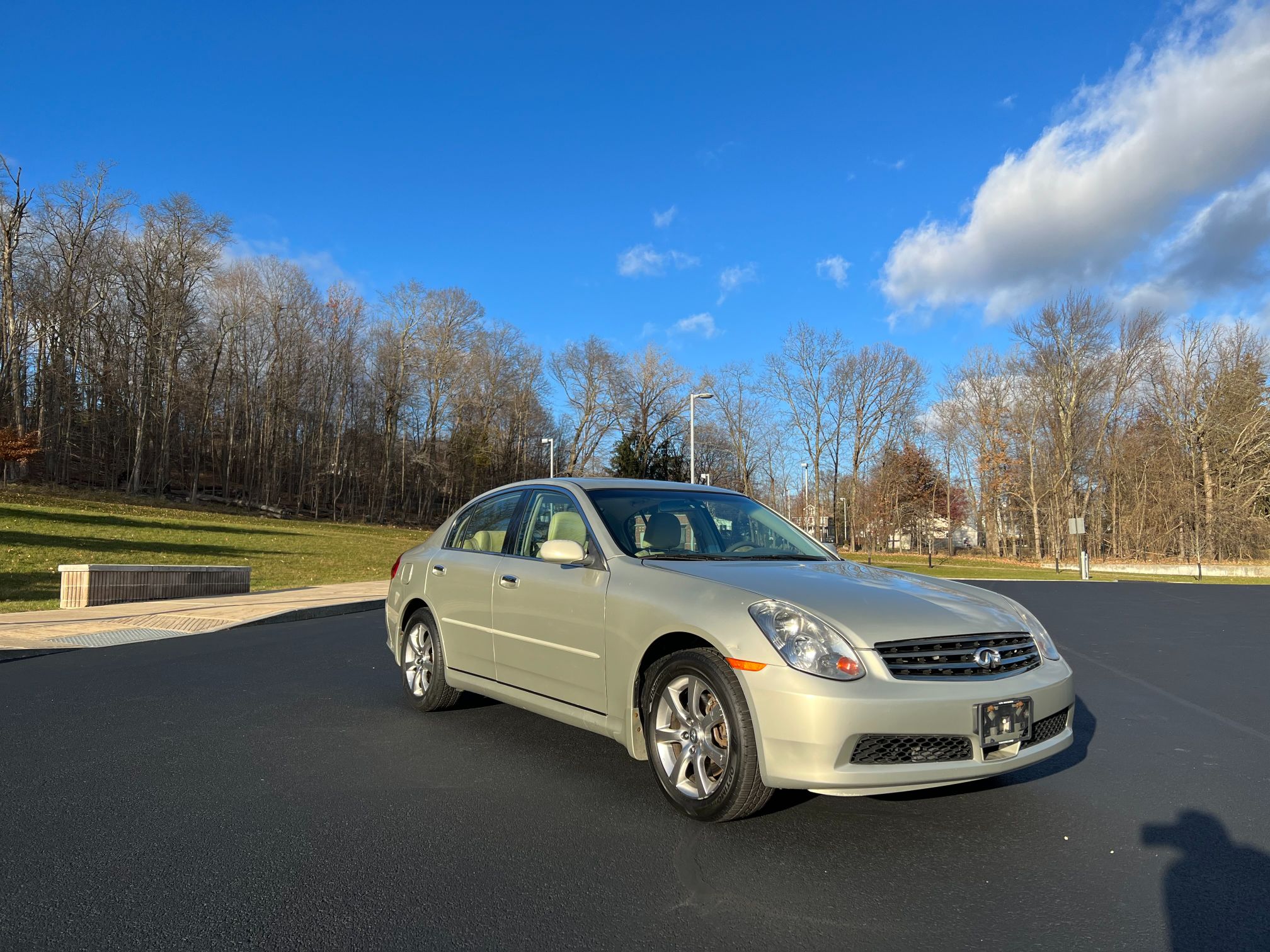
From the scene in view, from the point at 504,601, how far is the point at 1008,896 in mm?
3044

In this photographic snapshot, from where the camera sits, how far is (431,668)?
5891 mm

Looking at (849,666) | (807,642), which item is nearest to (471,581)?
(807,642)

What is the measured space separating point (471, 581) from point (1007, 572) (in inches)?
1393

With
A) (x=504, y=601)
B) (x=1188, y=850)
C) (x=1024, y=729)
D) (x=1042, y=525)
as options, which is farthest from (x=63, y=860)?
(x=1042, y=525)

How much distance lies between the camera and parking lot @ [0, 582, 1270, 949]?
275 centimetres

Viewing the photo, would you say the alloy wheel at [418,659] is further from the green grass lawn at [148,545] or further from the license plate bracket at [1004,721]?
the green grass lawn at [148,545]

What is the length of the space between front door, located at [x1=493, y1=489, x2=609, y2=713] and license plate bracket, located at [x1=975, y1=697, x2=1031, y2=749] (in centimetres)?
177

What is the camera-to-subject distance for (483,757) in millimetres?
4809

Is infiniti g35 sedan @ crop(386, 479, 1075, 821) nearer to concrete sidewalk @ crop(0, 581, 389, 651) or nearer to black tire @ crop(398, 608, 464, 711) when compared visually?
black tire @ crop(398, 608, 464, 711)

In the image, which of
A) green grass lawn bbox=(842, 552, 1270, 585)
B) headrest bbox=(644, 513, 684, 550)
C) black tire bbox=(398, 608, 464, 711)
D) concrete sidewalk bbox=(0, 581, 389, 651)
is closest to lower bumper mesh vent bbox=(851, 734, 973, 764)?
headrest bbox=(644, 513, 684, 550)

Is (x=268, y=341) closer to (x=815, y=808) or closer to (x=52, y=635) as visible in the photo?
(x=52, y=635)

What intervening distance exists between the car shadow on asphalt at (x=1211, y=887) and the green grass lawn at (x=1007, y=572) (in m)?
25.2

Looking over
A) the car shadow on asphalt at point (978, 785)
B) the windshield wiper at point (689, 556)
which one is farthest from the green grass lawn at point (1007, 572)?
the windshield wiper at point (689, 556)

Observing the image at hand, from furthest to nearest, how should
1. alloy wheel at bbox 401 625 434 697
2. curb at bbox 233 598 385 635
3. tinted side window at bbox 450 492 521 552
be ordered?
curb at bbox 233 598 385 635 → alloy wheel at bbox 401 625 434 697 → tinted side window at bbox 450 492 521 552
